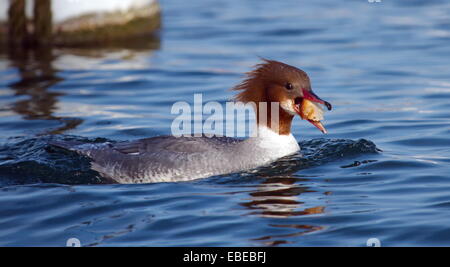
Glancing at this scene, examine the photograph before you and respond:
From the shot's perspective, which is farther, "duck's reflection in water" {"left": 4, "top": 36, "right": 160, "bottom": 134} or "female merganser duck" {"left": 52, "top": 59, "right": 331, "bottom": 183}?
"duck's reflection in water" {"left": 4, "top": 36, "right": 160, "bottom": 134}

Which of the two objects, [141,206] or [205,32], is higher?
[205,32]

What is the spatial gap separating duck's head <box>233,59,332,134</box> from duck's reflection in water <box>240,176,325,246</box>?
1.93ft

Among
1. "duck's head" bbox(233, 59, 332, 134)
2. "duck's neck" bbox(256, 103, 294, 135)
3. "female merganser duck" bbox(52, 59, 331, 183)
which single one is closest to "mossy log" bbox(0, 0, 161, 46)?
→ "female merganser duck" bbox(52, 59, 331, 183)

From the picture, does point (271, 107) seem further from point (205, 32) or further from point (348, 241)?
point (205, 32)

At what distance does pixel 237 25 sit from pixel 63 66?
4.46 meters

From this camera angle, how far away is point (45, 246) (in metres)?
5.94

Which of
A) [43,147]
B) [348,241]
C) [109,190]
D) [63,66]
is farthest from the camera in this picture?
[63,66]

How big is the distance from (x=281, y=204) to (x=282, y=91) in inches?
50.1

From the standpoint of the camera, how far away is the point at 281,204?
6.62m

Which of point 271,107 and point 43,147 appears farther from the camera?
point 43,147

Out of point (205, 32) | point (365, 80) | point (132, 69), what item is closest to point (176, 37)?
point (205, 32)

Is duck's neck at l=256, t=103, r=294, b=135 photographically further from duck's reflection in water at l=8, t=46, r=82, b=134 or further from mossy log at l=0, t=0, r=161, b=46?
mossy log at l=0, t=0, r=161, b=46

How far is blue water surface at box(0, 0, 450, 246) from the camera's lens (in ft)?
20.2

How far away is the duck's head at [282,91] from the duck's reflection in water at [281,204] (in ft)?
1.93
